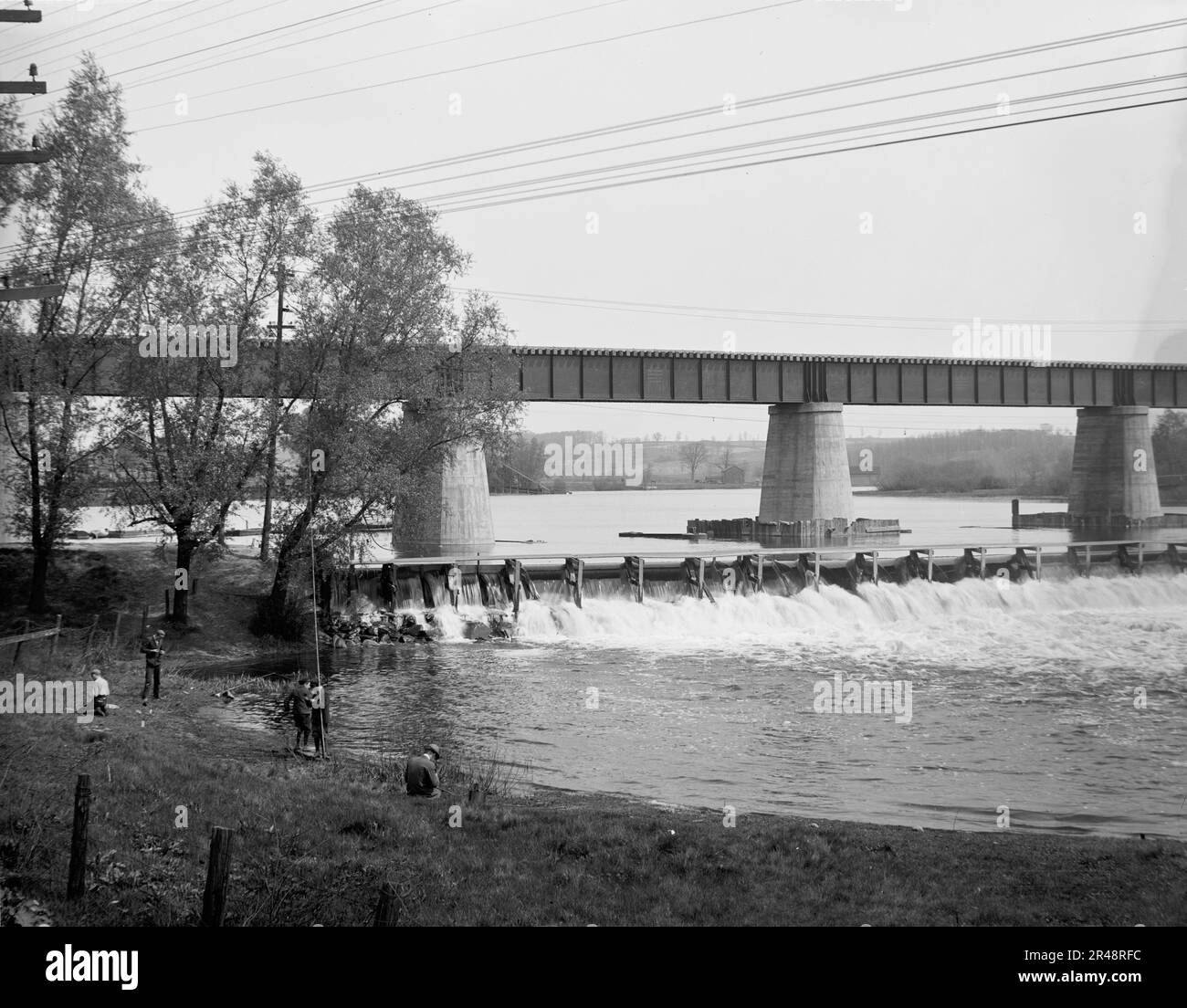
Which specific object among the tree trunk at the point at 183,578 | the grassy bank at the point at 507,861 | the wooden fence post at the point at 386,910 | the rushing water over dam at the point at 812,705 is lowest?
the rushing water over dam at the point at 812,705

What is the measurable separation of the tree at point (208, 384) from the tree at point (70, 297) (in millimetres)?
1256

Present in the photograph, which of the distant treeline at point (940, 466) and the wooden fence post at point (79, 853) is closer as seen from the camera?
the wooden fence post at point (79, 853)

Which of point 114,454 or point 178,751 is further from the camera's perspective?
point 114,454

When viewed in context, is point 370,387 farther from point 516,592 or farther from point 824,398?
point 824,398

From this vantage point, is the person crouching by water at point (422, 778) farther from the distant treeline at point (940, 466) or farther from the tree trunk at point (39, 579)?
the distant treeline at point (940, 466)

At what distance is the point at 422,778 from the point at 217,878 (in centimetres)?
765

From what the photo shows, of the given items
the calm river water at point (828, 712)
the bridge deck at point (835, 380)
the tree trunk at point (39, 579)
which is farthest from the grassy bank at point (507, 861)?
the bridge deck at point (835, 380)

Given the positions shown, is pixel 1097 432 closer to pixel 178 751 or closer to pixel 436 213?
pixel 436 213

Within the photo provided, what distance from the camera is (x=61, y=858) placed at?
41.7ft

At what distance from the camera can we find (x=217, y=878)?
1058 cm

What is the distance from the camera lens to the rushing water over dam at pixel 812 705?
22.1 metres

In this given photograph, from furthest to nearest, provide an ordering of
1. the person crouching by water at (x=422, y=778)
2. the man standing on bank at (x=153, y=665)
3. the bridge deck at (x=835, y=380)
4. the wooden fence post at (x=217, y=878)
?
the bridge deck at (x=835, y=380) < the man standing on bank at (x=153, y=665) < the person crouching by water at (x=422, y=778) < the wooden fence post at (x=217, y=878)

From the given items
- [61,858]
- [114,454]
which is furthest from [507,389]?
[61,858]
